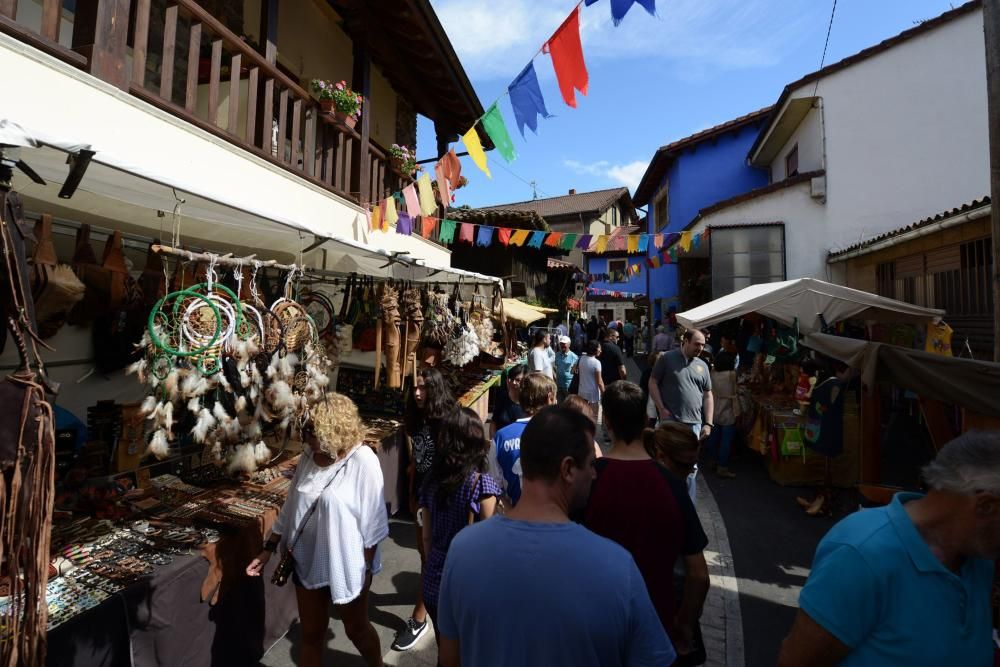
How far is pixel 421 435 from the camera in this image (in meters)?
3.19

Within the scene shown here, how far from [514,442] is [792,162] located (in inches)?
508

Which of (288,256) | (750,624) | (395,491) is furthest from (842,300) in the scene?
(288,256)

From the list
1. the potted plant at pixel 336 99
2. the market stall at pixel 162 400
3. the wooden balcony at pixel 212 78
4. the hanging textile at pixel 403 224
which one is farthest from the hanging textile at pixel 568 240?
the market stall at pixel 162 400

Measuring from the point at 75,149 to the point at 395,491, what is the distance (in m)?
4.14

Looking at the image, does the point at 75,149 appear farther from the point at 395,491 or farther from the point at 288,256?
the point at 395,491

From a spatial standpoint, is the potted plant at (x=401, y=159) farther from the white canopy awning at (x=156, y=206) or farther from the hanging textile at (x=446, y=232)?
the white canopy awning at (x=156, y=206)

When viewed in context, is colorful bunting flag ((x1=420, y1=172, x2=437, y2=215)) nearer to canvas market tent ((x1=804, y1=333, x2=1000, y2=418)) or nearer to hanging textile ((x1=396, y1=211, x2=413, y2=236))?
hanging textile ((x1=396, y1=211, x2=413, y2=236))

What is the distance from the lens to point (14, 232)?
155cm

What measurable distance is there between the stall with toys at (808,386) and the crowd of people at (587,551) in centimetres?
395

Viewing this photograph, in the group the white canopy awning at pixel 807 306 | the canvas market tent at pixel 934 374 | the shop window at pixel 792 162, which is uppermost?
the shop window at pixel 792 162

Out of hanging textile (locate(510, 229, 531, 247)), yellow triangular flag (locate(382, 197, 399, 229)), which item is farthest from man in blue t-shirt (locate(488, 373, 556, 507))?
hanging textile (locate(510, 229, 531, 247))

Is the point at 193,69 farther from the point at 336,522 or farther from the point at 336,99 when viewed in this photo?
the point at 336,522

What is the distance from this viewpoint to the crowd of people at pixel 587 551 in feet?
4.18

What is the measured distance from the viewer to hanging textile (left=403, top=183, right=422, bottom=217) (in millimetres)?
6785
